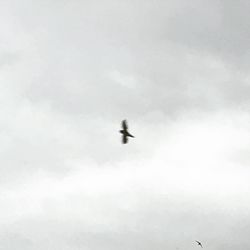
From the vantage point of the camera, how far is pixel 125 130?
11075 cm
